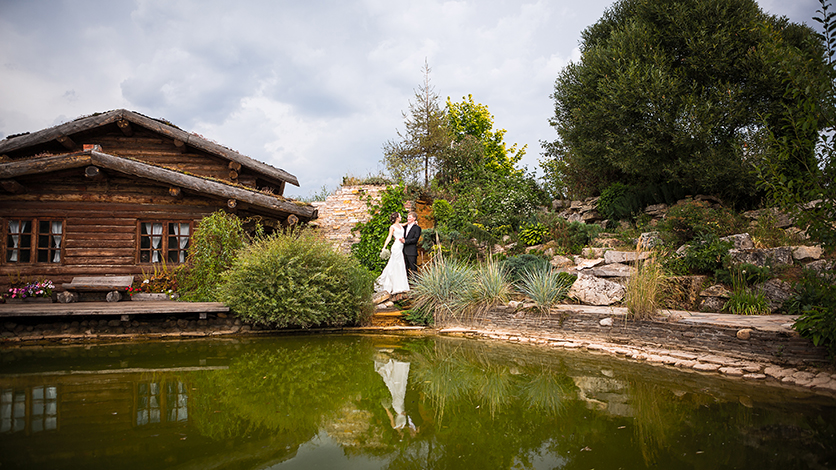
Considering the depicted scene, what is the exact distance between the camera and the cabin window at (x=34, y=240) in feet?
31.0

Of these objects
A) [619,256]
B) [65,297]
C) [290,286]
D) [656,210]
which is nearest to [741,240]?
[619,256]

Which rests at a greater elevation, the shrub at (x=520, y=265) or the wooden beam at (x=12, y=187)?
the wooden beam at (x=12, y=187)

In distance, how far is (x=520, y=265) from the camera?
8.93 metres

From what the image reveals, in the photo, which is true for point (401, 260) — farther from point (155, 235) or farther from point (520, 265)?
point (155, 235)

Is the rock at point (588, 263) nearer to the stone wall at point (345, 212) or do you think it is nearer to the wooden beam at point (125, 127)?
the stone wall at point (345, 212)

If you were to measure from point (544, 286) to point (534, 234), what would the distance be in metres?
3.71

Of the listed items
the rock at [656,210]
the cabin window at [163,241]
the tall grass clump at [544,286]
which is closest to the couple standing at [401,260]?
the tall grass clump at [544,286]

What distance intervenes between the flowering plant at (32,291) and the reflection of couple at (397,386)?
8.51 m

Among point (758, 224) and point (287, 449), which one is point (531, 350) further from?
point (758, 224)

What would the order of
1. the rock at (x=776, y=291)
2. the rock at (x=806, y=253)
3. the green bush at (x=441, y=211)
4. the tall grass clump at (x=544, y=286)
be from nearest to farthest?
1. the rock at (x=776, y=291)
2. the rock at (x=806, y=253)
3. the tall grass clump at (x=544, y=286)
4. the green bush at (x=441, y=211)

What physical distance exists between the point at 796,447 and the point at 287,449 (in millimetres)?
3787

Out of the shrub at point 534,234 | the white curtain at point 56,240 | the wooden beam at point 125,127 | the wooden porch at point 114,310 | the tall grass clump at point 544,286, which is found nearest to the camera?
the wooden porch at point 114,310

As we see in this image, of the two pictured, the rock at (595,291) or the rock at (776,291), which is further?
the rock at (595,291)

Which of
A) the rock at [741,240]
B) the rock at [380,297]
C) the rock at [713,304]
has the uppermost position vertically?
the rock at [741,240]
